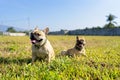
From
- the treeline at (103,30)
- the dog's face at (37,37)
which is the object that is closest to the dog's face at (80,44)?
the dog's face at (37,37)

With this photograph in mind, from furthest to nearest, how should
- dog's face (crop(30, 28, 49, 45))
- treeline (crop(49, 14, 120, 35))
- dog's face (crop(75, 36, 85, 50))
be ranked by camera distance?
treeline (crop(49, 14, 120, 35)), dog's face (crop(75, 36, 85, 50)), dog's face (crop(30, 28, 49, 45))

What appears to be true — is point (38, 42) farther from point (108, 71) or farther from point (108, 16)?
point (108, 16)

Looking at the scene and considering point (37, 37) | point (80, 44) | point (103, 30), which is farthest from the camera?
point (103, 30)

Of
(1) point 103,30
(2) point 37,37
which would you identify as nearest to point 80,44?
(2) point 37,37

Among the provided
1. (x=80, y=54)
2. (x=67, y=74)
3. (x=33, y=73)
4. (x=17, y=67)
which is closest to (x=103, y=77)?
(x=67, y=74)

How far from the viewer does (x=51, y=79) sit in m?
5.03

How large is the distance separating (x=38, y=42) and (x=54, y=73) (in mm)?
1690

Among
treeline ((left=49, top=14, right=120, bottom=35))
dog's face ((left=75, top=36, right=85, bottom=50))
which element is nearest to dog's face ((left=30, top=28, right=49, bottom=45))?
dog's face ((left=75, top=36, right=85, bottom=50))

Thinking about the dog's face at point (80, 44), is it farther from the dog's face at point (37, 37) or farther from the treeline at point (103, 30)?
the treeline at point (103, 30)

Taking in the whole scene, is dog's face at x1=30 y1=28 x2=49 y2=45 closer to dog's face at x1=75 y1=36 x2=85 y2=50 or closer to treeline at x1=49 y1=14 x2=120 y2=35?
dog's face at x1=75 y1=36 x2=85 y2=50

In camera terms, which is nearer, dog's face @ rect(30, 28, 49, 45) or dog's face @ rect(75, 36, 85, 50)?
dog's face @ rect(30, 28, 49, 45)

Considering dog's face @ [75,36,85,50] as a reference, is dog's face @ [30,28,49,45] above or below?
above

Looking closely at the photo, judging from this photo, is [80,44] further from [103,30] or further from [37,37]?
[103,30]

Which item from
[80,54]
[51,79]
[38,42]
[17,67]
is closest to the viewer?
[51,79]
